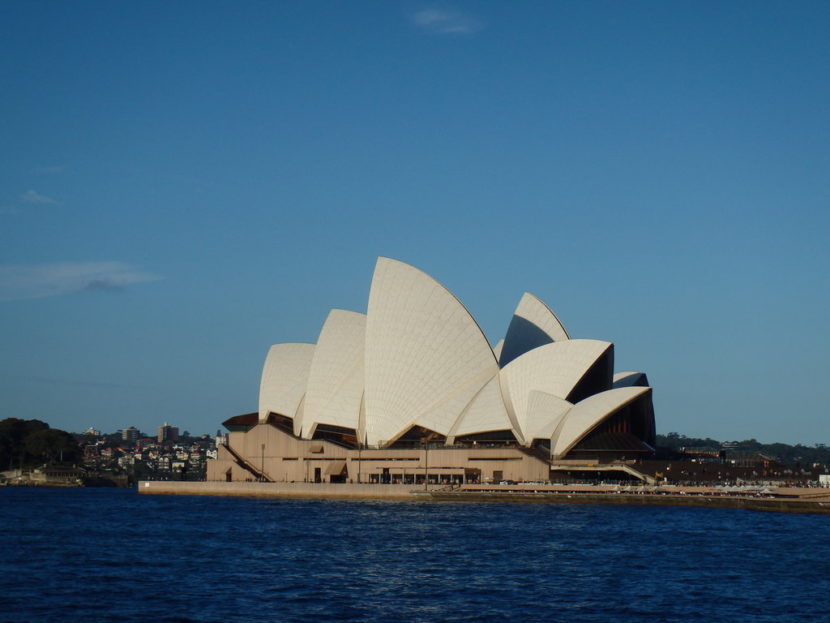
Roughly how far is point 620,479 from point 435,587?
152 feet

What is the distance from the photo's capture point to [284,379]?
93.6 metres

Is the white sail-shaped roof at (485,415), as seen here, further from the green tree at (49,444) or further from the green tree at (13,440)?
the green tree at (13,440)

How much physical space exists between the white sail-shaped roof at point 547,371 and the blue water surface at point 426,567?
725 inches

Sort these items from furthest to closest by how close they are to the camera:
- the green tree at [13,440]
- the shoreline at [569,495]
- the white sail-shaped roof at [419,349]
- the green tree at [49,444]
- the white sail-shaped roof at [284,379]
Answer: the green tree at [13,440], the green tree at [49,444], the white sail-shaped roof at [284,379], the white sail-shaped roof at [419,349], the shoreline at [569,495]

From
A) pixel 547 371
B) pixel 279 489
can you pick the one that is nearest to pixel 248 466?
pixel 279 489

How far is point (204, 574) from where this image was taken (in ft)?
114

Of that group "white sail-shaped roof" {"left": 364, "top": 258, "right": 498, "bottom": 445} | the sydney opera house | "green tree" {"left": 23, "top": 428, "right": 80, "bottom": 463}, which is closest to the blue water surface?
the sydney opera house

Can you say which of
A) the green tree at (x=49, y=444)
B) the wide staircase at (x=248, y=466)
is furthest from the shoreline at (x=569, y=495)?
the green tree at (x=49, y=444)

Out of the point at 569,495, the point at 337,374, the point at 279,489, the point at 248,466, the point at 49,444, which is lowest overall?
the point at 569,495

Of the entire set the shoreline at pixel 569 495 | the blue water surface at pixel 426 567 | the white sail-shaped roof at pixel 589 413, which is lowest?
the blue water surface at pixel 426 567

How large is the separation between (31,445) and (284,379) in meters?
57.0

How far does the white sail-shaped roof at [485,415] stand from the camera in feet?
255

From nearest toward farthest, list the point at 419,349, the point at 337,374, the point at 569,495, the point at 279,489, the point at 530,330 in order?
1. the point at 569,495
2. the point at 419,349
3. the point at 279,489
4. the point at 530,330
5. the point at 337,374

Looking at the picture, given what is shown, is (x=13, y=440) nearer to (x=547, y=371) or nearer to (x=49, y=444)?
(x=49, y=444)
